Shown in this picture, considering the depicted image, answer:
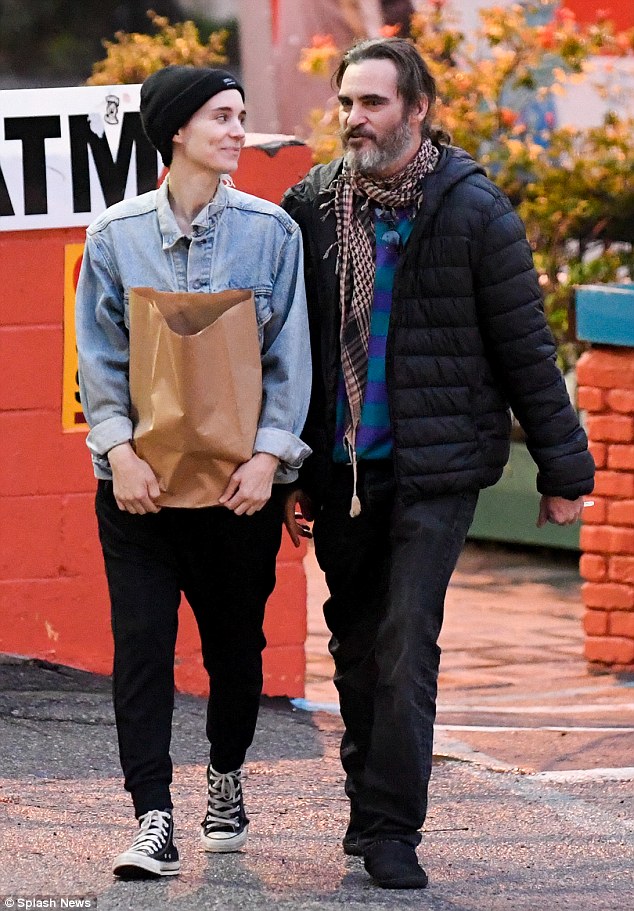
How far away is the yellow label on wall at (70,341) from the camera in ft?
Answer: 17.9

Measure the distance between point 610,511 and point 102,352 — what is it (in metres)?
3.66

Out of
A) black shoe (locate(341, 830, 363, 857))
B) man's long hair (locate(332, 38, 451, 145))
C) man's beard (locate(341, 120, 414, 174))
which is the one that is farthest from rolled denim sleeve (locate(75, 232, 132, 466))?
black shoe (locate(341, 830, 363, 857))

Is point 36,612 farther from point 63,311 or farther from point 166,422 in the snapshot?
point 166,422

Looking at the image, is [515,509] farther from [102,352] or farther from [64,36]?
[64,36]

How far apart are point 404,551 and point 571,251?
7481mm

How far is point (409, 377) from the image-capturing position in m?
3.75

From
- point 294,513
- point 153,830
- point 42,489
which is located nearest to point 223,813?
point 153,830

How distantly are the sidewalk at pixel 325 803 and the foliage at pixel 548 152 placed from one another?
387cm

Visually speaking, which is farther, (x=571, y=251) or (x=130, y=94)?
(x=571, y=251)

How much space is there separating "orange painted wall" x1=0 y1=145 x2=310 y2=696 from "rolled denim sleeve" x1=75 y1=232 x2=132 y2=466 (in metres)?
1.81

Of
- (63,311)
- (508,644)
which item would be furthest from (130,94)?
(508,644)

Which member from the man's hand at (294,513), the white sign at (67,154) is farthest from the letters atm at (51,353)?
the man's hand at (294,513)

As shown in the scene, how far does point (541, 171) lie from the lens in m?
10.3

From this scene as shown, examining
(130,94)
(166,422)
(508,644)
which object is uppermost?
(130,94)
